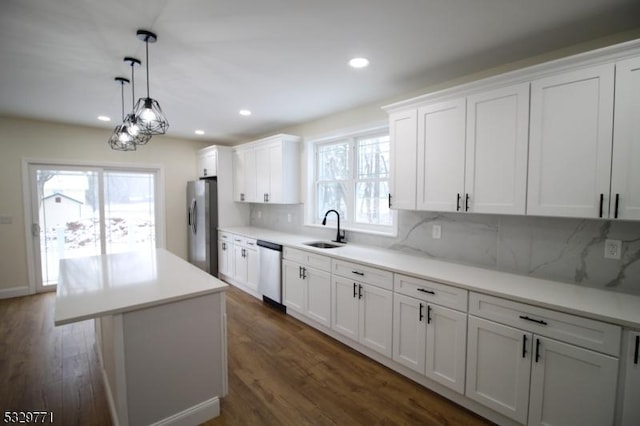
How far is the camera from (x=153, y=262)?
8.77ft

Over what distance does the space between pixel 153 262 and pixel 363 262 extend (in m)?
1.90

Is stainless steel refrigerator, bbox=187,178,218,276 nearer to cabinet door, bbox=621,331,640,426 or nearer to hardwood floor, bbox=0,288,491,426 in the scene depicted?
hardwood floor, bbox=0,288,491,426

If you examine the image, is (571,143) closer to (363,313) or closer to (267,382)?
(363,313)

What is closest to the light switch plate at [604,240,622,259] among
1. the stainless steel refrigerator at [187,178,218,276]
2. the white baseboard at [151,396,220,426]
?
the white baseboard at [151,396,220,426]

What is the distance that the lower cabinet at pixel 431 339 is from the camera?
2.05 m

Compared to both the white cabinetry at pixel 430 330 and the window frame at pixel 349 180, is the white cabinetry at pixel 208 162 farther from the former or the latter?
the white cabinetry at pixel 430 330

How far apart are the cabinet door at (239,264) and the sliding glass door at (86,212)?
186cm

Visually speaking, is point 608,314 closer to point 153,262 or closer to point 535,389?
point 535,389

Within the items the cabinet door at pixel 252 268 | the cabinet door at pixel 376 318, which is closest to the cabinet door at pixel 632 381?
the cabinet door at pixel 376 318

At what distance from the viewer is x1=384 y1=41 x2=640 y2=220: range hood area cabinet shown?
1.66m

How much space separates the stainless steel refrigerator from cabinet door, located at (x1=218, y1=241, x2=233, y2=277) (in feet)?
0.26

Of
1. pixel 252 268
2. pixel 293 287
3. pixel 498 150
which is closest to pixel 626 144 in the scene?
pixel 498 150

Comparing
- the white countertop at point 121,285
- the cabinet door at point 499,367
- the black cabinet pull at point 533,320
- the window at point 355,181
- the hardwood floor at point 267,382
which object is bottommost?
the hardwood floor at point 267,382

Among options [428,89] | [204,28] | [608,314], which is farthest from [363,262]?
[204,28]
